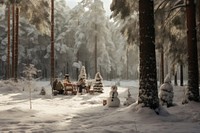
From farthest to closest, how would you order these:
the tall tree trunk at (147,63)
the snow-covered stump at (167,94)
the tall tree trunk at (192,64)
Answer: the snow-covered stump at (167,94), the tall tree trunk at (192,64), the tall tree trunk at (147,63)

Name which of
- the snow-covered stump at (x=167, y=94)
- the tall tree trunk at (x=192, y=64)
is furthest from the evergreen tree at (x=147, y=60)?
the tall tree trunk at (x=192, y=64)

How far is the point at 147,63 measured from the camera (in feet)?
34.2

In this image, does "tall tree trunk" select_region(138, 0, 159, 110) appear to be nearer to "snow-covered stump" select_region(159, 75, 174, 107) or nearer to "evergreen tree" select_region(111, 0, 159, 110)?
"evergreen tree" select_region(111, 0, 159, 110)

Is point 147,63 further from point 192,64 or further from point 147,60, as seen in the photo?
point 192,64

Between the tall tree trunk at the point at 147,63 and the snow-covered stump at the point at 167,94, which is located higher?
the tall tree trunk at the point at 147,63

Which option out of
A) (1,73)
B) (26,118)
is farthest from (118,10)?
(1,73)

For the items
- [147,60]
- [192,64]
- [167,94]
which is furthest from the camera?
[167,94]

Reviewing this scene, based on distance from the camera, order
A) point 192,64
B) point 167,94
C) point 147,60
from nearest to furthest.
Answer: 1. point 147,60
2. point 192,64
3. point 167,94

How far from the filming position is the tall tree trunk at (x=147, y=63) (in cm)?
1044

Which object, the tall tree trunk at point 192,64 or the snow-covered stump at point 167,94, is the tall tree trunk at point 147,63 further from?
the tall tree trunk at point 192,64

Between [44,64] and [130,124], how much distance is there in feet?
168

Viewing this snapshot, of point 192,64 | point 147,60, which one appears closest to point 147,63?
point 147,60

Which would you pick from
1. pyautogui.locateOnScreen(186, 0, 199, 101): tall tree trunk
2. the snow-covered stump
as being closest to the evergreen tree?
the snow-covered stump

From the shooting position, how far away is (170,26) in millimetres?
17188
